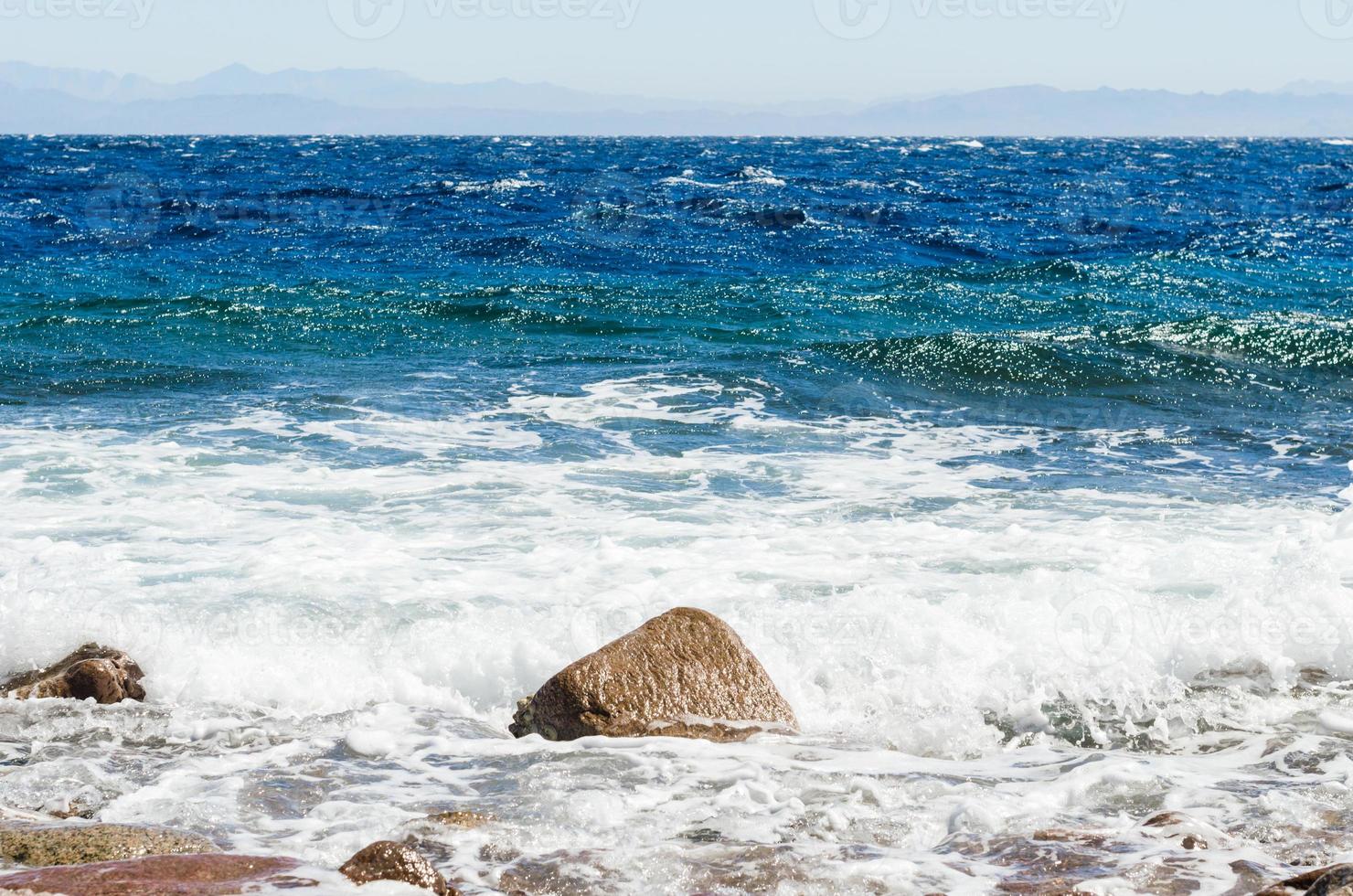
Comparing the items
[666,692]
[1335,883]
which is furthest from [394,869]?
[1335,883]

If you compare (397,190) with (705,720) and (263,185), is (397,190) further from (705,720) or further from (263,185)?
(705,720)

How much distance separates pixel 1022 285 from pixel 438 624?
14903 millimetres

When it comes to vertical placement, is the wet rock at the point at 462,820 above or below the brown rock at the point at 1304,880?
below

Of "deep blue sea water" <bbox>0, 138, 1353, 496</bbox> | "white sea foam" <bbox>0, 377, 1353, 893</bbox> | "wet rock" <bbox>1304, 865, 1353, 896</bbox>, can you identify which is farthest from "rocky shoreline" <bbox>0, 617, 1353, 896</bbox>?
"deep blue sea water" <bbox>0, 138, 1353, 496</bbox>

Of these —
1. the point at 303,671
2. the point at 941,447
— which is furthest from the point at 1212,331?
the point at 303,671

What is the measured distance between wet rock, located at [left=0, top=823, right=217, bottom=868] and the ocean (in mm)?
331

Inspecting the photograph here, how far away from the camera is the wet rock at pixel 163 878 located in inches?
133

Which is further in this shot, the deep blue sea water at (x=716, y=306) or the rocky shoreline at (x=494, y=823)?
the deep blue sea water at (x=716, y=306)

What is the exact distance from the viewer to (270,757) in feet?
16.1

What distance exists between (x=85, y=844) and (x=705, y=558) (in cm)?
421

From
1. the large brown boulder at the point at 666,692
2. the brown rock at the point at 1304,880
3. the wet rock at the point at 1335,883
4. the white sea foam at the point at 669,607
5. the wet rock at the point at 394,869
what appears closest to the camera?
the wet rock at the point at 1335,883

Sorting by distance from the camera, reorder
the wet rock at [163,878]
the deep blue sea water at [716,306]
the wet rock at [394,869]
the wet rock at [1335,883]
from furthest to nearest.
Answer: the deep blue sea water at [716,306] < the wet rock at [394,869] < the wet rock at [163,878] < the wet rock at [1335,883]

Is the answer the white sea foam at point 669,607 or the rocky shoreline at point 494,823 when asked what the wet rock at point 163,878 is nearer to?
the rocky shoreline at point 494,823

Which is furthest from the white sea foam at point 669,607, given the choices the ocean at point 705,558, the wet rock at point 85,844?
the wet rock at point 85,844
